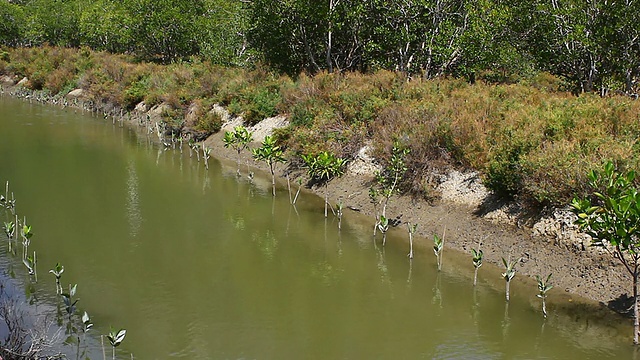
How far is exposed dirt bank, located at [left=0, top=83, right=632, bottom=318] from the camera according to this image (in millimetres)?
13414

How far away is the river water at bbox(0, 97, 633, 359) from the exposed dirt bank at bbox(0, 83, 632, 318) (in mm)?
594

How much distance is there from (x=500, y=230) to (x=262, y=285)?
22.2ft

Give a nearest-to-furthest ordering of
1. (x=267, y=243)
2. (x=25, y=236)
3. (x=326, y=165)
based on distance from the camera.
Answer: (x=25, y=236)
(x=267, y=243)
(x=326, y=165)

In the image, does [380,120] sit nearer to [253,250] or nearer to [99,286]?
[253,250]

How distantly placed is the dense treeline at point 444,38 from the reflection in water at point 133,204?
39.9 ft

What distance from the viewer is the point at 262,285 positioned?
13.6m

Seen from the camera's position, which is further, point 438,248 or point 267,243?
point 267,243

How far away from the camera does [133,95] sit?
38094 mm

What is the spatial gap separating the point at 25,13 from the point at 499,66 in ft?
202

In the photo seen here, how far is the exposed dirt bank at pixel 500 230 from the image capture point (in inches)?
528

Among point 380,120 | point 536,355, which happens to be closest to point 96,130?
point 380,120

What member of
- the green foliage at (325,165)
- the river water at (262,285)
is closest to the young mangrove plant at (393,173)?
the river water at (262,285)

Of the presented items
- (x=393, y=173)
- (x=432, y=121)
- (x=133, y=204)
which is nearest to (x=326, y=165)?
(x=393, y=173)

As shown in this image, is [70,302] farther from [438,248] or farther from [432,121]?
[432,121]
